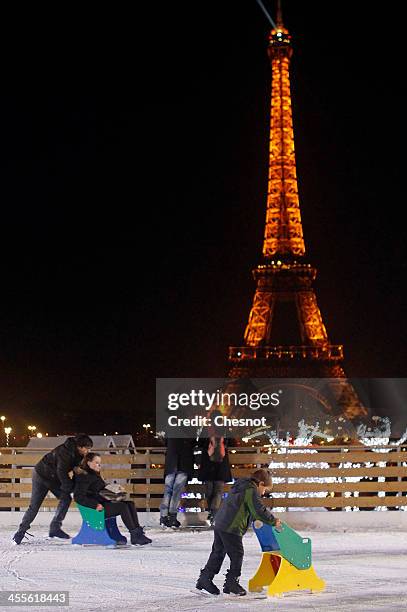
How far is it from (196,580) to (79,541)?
3677 mm

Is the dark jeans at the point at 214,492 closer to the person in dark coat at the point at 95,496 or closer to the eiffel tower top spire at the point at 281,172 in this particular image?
the person in dark coat at the point at 95,496

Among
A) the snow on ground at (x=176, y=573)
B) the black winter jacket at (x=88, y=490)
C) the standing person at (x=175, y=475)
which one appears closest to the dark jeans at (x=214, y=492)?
the standing person at (x=175, y=475)

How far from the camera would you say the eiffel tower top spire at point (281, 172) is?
6700 cm

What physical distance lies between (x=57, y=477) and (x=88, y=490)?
1.13 m

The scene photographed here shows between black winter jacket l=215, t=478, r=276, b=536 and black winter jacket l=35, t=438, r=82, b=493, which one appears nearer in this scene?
black winter jacket l=215, t=478, r=276, b=536

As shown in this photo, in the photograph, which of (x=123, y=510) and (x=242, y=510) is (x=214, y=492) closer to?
(x=123, y=510)

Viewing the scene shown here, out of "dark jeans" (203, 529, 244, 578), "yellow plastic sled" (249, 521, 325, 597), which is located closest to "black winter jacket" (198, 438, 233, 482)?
"yellow plastic sled" (249, 521, 325, 597)

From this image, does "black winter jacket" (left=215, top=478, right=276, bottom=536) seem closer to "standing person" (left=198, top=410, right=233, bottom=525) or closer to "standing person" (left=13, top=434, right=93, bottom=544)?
"standing person" (left=13, top=434, right=93, bottom=544)

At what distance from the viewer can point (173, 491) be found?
1716 centimetres

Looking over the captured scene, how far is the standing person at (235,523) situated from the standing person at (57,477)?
446cm

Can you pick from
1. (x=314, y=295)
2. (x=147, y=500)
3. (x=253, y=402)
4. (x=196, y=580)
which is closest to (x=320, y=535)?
(x=147, y=500)

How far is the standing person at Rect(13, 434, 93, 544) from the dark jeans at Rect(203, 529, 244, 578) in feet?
14.5

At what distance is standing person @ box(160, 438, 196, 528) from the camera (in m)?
17.1

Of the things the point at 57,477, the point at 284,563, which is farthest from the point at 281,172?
the point at 284,563
